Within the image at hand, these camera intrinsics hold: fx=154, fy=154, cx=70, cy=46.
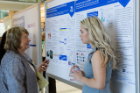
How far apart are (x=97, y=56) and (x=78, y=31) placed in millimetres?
693

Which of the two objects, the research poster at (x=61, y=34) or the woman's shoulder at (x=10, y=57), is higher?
the research poster at (x=61, y=34)

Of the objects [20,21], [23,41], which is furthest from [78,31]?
[20,21]

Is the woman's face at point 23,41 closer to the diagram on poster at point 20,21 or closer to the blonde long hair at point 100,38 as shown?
the blonde long hair at point 100,38

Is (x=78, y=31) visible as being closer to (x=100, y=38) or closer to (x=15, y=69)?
(x=100, y=38)

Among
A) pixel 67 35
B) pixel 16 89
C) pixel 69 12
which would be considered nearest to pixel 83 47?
pixel 67 35

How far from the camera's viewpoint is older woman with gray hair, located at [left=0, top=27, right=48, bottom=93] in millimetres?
1666

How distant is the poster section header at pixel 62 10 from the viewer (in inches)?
78.4

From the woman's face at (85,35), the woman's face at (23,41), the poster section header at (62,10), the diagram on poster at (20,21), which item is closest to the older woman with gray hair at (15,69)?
the woman's face at (23,41)

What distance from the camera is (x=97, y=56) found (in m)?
1.26

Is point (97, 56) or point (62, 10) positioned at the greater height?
point (62, 10)

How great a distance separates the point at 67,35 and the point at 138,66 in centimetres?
104

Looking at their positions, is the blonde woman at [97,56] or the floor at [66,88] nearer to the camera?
the blonde woman at [97,56]

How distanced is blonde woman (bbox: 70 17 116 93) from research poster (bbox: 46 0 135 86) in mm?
147

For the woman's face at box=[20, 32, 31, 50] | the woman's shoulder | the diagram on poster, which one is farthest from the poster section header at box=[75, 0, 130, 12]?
the diagram on poster
